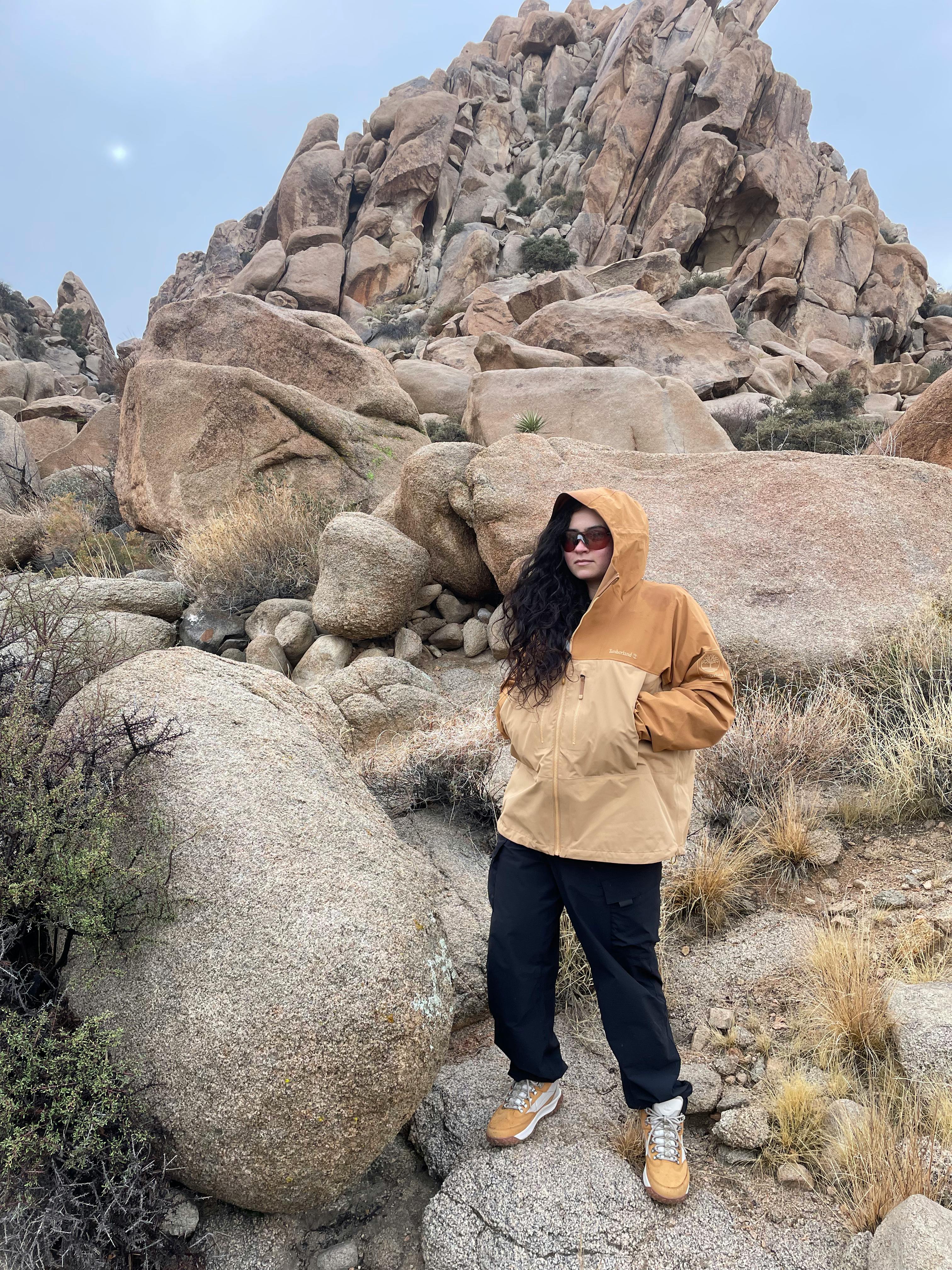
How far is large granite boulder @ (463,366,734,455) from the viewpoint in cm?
1026

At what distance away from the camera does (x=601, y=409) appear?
10430 millimetres

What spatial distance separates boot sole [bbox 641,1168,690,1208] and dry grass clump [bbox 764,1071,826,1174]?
12.7 inches

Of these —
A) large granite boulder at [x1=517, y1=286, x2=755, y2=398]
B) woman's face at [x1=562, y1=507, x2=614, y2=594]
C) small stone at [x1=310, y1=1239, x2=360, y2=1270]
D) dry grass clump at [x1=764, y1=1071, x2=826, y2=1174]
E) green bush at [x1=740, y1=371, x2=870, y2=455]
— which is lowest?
small stone at [x1=310, y1=1239, x2=360, y2=1270]

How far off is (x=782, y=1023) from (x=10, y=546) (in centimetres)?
896

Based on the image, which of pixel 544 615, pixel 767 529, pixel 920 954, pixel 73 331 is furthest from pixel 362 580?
pixel 73 331

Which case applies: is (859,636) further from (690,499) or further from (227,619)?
(227,619)

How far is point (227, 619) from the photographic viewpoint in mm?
7004

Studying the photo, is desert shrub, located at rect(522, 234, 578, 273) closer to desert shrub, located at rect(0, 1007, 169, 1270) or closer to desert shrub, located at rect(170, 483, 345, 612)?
desert shrub, located at rect(170, 483, 345, 612)

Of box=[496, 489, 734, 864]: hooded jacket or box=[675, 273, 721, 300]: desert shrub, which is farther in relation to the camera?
box=[675, 273, 721, 300]: desert shrub

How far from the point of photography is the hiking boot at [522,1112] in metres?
2.45

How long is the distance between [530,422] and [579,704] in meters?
8.14

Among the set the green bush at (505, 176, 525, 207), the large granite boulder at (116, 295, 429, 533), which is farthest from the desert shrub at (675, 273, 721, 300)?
the large granite boulder at (116, 295, 429, 533)

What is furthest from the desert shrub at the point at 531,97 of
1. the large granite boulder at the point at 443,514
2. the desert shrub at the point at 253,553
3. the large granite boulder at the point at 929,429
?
the large granite boulder at the point at 443,514

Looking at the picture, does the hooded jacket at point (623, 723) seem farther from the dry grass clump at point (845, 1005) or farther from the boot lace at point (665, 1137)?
the dry grass clump at point (845, 1005)
